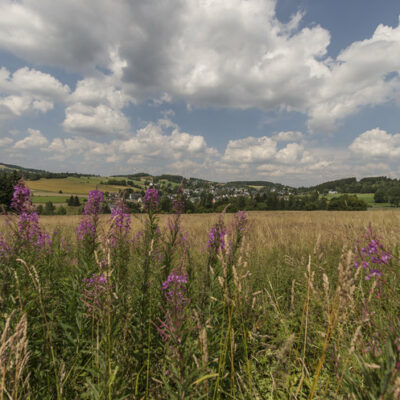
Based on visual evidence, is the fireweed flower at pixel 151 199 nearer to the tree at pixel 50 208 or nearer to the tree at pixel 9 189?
the tree at pixel 9 189

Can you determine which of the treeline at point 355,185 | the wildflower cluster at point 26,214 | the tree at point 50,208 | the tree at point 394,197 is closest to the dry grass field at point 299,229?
the wildflower cluster at point 26,214

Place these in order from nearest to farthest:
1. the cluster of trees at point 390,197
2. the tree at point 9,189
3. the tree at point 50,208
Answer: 1. the tree at point 9,189
2. the tree at point 50,208
3. the cluster of trees at point 390,197

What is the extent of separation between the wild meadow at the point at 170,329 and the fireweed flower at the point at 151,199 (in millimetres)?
16

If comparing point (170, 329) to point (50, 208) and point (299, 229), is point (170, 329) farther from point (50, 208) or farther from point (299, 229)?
point (50, 208)

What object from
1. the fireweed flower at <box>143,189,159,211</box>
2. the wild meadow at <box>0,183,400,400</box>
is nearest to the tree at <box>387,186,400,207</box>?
the wild meadow at <box>0,183,400,400</box>

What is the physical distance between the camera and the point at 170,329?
Answer: 1.46 metres

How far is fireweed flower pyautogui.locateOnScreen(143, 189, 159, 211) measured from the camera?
315 cm

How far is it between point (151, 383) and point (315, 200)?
68.4 m

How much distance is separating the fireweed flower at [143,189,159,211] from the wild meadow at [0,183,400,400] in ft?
0.05

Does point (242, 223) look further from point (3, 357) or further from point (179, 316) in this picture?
point (3, 357)

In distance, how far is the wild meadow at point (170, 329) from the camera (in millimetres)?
1258

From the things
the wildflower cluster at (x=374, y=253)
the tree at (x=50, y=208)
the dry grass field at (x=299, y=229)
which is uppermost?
the wildflower cluster at (x=374, y=253)

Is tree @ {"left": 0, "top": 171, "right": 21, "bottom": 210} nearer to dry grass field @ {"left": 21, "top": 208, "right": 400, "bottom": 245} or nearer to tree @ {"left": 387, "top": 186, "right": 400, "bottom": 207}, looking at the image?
dry grass field @ {"left": 21, "top": 208, "right": 400, "bottom": 245}

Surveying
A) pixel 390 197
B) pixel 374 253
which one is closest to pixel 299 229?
pixel 374 253
